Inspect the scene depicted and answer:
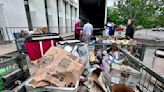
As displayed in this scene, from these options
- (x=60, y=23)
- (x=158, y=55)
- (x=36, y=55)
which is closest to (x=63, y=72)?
(x=158, y=55)

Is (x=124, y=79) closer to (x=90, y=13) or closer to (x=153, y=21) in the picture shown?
(x=90, y=13)

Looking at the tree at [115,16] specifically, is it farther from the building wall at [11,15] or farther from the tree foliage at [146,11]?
the building wall at [11,15]

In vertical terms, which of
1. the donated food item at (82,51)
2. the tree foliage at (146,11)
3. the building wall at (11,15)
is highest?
the tree foliage at (146,11)

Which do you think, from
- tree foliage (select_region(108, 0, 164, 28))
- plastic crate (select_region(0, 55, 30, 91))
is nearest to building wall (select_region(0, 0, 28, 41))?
plastic crate (select_region(0, 55, 30, 91))

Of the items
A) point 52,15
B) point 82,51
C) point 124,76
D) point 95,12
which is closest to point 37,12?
point 52,15

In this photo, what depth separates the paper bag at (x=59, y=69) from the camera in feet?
5.42

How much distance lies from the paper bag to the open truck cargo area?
5.94 meters

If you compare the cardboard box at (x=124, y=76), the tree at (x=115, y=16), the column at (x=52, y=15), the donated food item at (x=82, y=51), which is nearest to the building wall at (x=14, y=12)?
the column at (x=52, y=15)

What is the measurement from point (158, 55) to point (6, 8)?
24.5 feet

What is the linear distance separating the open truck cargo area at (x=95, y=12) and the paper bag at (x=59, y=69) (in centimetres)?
594

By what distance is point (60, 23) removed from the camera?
15164mm

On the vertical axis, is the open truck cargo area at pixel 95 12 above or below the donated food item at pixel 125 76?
above

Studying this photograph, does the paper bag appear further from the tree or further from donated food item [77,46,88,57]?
the tree

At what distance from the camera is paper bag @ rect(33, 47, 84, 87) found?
5.42 ft
